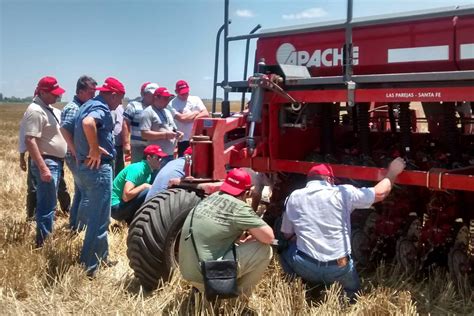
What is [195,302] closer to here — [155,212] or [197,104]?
[155,212]

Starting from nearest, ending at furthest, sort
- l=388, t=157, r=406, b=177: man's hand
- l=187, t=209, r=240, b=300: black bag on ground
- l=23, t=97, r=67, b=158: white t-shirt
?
1. l=187, t=209, r=240, b=300: black bag on ground
2. l=388, t=157, r=406, b=177: man's hand
3. l=23, t=97, r=67, b=158: white t-shirt

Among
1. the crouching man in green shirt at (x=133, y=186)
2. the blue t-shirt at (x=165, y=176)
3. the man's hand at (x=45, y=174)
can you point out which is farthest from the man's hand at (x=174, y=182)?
the man's hand at (x=45, y=174)

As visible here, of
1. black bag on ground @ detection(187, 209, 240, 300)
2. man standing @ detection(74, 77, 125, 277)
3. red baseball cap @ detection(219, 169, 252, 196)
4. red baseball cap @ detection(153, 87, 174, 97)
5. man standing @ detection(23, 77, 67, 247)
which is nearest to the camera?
black bag on ground @ detection(187, 209, 240, 300)

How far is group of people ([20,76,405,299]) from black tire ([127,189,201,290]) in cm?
43

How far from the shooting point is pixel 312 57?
510 cm

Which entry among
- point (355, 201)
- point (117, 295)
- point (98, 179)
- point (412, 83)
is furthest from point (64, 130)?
point (412, 83)

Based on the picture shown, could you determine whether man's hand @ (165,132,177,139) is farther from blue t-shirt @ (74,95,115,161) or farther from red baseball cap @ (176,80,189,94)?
blue t-shirt @ (74,95,115,161)

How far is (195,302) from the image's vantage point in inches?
150

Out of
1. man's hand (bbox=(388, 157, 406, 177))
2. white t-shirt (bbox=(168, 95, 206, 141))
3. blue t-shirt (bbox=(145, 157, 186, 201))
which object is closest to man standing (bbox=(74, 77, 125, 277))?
blue t-shirt (bbox=(145, 157, 186, 201))

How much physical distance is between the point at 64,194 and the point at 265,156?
3450mm

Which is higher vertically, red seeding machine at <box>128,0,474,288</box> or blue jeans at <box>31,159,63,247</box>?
red seeding machine at <box>128,0,474,288</box>

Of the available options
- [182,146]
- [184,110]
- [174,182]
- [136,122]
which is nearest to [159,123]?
[136,122]

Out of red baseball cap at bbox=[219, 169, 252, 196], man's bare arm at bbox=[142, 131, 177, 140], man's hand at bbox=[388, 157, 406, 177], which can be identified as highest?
man's bare arm at bbox=[142, 131, 177, 140]

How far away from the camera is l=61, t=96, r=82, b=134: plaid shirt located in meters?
5.00
